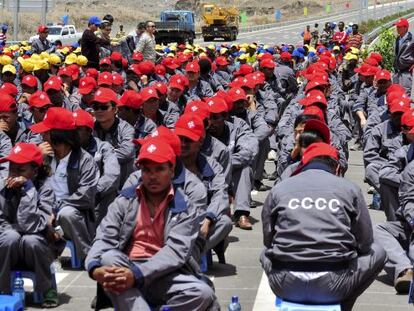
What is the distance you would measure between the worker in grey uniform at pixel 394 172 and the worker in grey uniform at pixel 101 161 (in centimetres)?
277

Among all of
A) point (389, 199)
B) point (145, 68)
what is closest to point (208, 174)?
point (389, 199)

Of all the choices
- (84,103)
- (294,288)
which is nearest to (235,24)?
(84,103)

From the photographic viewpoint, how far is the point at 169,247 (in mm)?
6965

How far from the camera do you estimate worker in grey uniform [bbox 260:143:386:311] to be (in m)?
6.65

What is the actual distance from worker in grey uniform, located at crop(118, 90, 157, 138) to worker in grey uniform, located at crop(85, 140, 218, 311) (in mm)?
5837

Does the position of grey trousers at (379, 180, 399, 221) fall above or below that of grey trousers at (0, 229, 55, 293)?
below

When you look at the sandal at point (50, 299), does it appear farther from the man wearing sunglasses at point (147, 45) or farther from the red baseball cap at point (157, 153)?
the man wearing sunglasses at point (147, 45)

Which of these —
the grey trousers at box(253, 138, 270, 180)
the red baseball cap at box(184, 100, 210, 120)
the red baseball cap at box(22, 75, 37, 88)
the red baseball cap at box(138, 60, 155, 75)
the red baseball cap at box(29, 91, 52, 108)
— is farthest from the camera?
the red baseball cap at box(138, 60, 155, 75)

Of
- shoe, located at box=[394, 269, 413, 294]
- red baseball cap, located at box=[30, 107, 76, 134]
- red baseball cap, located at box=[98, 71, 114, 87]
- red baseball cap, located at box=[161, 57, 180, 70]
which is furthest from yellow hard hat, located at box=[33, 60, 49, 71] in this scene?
shoe, located at box=[394, 269, 413, 294]

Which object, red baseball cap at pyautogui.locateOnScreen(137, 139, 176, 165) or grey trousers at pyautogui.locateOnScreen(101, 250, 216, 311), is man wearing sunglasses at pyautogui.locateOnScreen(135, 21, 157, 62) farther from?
grey trousers at pyautogui.locateOnScreen(101, 250, 216, 311)

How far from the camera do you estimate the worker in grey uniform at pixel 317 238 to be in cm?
665

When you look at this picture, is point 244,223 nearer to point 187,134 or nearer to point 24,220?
point 187,134

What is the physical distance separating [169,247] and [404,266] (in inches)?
125

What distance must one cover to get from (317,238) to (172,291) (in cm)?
104
